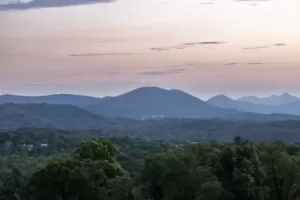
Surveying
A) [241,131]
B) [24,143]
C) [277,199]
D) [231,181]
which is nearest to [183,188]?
[231,181]

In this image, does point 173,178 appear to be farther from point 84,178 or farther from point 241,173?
point 84,178

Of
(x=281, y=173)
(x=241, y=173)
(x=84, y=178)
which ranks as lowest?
(x=84, y=178)

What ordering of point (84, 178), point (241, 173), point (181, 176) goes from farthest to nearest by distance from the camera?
1. point (84, 178)
2. point (181, 176)
3. point (241, 173)

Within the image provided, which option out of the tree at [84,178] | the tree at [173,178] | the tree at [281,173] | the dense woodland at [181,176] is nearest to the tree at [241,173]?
the dense woodland at [181,176]

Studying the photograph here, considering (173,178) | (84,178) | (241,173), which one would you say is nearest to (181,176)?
(173,178)

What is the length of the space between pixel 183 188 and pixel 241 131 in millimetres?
145347

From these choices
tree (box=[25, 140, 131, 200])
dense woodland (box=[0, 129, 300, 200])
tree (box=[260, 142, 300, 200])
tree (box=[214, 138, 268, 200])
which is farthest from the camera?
tree (box=[25, 140, 131, 200])

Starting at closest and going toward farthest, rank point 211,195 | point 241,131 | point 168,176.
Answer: point 211,195 → point 168,176 → point 241,131

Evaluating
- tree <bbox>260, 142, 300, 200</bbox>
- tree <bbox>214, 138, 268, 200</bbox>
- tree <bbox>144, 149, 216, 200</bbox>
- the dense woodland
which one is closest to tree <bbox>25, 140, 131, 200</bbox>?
the dense woodland

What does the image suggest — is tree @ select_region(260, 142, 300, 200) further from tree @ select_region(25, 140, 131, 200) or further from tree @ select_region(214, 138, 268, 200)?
tree @ select_region(25, 140, 131, 200)

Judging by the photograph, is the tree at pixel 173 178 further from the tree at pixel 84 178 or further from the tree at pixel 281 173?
the tree at pixel 281 173

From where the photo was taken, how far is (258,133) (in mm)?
150750

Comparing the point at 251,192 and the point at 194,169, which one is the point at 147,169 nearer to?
the point at 194,169

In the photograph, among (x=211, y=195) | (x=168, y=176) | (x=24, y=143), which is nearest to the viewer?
(x=211, y=195)
